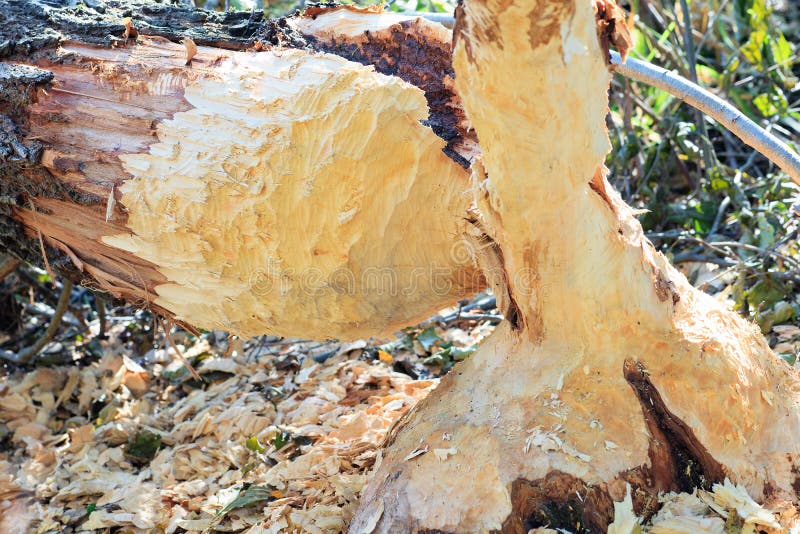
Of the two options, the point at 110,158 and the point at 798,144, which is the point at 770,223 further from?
the point at 110,158

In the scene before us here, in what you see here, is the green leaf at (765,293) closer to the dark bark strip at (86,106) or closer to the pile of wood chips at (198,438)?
the pile of wood chips at (198,438)

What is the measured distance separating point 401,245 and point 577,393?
48 centimetres

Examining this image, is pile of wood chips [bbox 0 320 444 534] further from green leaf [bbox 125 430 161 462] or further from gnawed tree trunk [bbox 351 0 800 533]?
gnawed tree trunk [bbox 351 0 800 533]

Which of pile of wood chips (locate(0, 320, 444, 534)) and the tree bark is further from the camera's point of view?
pile of wood chips (locate(0, 320, 444, 534))

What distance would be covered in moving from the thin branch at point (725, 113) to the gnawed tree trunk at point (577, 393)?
350mm

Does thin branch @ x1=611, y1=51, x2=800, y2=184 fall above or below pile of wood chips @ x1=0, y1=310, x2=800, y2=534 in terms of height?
above

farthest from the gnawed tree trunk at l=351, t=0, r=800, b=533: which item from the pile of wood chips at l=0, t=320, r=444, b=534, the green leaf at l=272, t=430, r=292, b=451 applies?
the green leaf at l=272, t=430, r=292, b=451

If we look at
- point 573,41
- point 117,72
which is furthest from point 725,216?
point 117,72

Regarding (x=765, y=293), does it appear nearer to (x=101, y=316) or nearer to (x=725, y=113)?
(x=725, y=113)

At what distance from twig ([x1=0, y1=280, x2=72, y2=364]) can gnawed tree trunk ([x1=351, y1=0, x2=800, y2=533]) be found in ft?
5.38

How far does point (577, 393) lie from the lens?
142 centimetres

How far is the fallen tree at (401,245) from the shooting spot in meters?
1.36

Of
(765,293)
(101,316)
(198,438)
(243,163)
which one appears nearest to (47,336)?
(101,316)

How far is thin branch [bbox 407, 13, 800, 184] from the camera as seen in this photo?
1.57m
